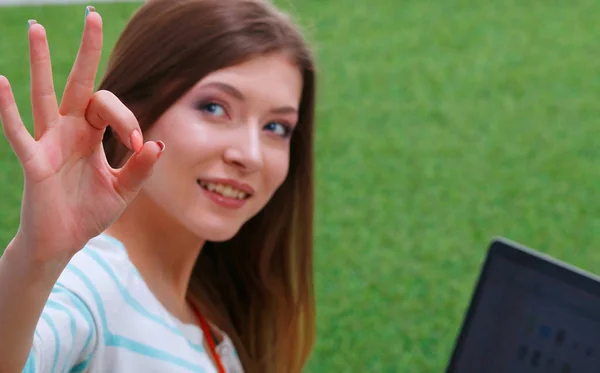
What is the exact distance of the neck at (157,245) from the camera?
1.04 metres

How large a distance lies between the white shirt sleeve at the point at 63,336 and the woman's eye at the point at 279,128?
36 centimetres

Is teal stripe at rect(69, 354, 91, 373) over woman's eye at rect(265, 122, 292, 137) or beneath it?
beneath

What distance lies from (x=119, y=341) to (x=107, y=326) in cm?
3

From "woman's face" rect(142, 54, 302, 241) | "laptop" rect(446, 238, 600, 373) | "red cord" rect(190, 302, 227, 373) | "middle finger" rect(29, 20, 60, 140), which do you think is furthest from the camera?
"red cord" rect(190, 302, 227, 373)

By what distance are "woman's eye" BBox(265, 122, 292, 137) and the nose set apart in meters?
0.06

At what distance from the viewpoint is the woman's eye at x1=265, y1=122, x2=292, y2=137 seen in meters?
1.09

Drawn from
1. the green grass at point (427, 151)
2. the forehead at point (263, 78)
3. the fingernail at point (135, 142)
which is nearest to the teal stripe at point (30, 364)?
the fingernail at point (135, 142)

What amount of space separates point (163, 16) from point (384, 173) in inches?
62.0

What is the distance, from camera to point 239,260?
131 cm

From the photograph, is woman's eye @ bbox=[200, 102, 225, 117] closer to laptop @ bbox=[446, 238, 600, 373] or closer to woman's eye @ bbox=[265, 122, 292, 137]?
woman's eye @ bbox=[265, 122, 292, 137]

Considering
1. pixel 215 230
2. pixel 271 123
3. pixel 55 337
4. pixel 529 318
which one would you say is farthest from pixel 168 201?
pixel 529 318

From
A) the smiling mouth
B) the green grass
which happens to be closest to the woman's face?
the smiling mouth

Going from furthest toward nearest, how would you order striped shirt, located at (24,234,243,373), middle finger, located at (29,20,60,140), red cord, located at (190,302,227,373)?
1. red cord, located at (190,302,227,373)
2. striped shirt, located at (24,234,243,373)
3. middle finger, located at (29,20,60,140)

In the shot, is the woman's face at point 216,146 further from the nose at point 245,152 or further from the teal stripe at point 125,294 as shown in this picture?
the teal stripe at point 125,294
